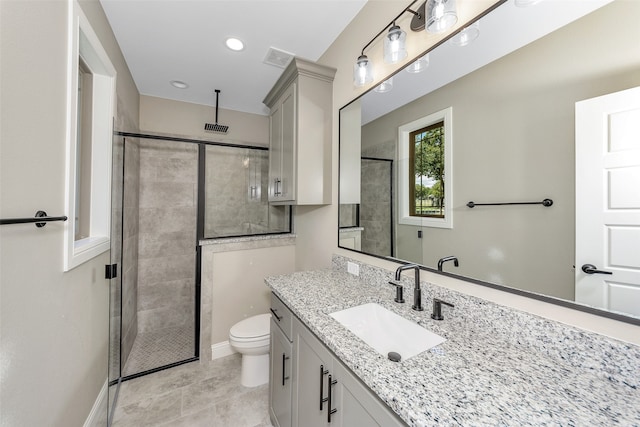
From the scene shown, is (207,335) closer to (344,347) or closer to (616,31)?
(344,347)

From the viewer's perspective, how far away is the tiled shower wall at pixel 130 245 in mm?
2031

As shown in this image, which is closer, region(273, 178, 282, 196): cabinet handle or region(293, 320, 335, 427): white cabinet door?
region(293, 320, 335, 427): white cabinet door

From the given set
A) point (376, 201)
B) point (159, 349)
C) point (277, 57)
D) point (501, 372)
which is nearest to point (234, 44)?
point (277, 57)

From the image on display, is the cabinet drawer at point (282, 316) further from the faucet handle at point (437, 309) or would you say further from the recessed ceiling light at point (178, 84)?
the recessed ceiling light at point (178, 84)

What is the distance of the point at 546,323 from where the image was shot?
779mm

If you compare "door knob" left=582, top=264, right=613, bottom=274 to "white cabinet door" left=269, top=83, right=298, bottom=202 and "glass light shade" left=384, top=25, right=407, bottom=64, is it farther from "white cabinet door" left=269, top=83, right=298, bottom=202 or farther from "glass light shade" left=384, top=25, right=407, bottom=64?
"white cabinet door" left=269, top=83, right=298, bottom=202

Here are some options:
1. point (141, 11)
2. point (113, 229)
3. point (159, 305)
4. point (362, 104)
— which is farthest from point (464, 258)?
point (159, 305)

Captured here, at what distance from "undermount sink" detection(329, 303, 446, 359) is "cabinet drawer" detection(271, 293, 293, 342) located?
31 cm

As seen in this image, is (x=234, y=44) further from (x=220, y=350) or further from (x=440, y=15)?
(x=220, y=350)

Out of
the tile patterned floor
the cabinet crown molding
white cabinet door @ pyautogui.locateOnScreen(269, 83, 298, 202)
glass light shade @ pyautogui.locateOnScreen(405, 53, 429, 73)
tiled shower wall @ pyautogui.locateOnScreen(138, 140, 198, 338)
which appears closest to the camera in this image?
glass light shade @ pyautogui.locateOnScreen(405, 53, 429, 73)

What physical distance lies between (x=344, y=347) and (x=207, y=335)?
1860 millimetres

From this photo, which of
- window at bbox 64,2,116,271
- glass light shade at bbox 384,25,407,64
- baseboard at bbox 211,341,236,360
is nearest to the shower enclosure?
baseboard at bbox 211,341,236,360

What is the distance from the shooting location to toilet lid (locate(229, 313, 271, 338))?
6.07 ft

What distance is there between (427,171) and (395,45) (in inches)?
26.7
